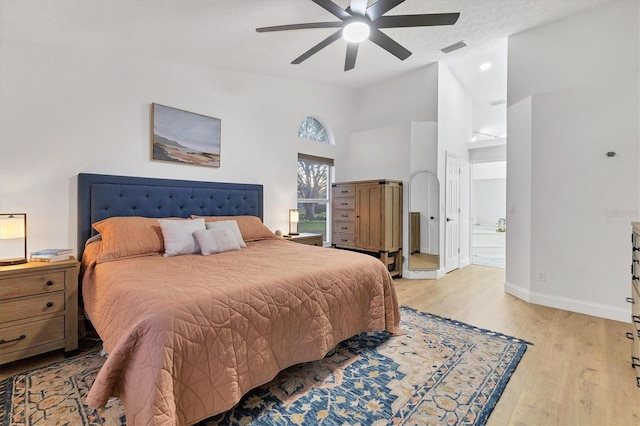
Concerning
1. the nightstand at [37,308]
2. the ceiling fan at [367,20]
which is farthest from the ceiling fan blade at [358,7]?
the nightstand at [37,308]

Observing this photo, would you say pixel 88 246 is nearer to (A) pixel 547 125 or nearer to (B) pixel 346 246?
(B) pixel 346 246

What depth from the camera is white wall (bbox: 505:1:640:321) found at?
9.55ft

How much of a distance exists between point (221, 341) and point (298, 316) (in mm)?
508

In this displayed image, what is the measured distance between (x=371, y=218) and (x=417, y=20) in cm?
283

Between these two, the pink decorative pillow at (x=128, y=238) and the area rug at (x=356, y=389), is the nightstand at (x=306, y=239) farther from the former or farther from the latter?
the area rug at (x=356, y=389)

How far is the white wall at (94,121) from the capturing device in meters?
2.42

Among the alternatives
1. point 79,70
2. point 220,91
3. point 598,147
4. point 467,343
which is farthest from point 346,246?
point 79,70

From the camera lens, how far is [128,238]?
8.19 feet

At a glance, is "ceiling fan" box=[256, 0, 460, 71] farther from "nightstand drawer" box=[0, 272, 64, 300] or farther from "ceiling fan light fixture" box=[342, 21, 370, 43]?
"nightstand drawer" box=[0, 272, 64, 300]

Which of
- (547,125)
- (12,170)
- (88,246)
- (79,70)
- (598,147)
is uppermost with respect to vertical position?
(79,70)

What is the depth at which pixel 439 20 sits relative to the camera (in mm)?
2164

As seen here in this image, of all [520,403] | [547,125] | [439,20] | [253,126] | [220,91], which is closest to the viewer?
[520,403]

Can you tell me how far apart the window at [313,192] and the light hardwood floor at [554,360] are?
187cm

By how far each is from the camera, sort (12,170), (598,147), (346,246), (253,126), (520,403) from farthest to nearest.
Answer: (346,246)
(253,126)
(598,147)
(12,170)
(520,403)
